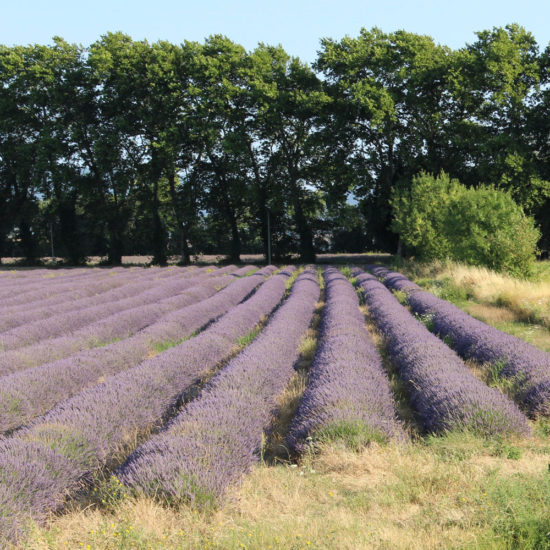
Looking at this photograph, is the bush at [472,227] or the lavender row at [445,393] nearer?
the lavender row at [445,393]

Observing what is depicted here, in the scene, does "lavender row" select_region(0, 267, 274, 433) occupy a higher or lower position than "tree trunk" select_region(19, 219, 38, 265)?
lower

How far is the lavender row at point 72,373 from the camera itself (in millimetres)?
5062

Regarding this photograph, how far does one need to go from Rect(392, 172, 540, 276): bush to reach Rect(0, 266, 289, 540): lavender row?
12260 millimetres

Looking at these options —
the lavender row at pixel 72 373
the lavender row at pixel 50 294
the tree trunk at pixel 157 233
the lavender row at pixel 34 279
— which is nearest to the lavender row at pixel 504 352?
the lavender row at pixel 72 373

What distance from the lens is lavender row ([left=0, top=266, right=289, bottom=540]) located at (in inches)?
124

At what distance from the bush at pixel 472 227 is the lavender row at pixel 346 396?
10843 mm

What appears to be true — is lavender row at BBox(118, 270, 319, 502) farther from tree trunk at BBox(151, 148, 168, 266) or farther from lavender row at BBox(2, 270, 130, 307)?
tree trunk at BBox(151, 148, 168, 266)

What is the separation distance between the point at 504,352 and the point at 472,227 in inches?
453

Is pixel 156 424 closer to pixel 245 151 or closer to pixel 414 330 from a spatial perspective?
pixel 414 330

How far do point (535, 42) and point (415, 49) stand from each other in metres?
6.44

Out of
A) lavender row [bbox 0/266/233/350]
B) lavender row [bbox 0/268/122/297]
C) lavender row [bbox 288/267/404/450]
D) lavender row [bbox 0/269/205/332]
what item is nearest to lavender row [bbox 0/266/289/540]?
lavender row [bbox 288/267/404/450]

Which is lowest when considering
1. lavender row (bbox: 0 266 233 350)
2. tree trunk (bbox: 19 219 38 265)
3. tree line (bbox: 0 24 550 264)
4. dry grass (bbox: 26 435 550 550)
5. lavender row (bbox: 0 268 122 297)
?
dry grass (bbox: 26 435 550 550)

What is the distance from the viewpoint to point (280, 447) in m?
4.33

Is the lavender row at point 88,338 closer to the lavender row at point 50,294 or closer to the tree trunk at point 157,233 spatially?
the lavender row at point 50,294
